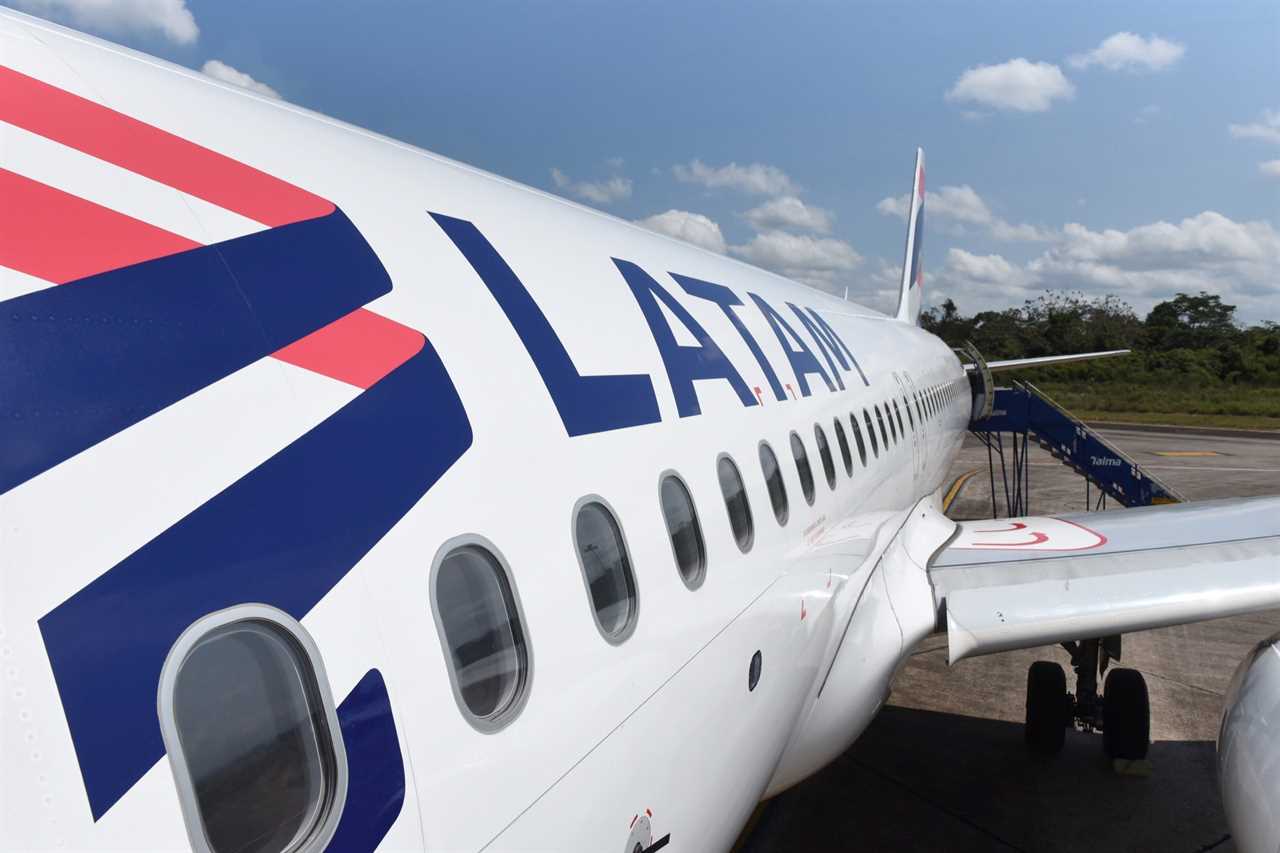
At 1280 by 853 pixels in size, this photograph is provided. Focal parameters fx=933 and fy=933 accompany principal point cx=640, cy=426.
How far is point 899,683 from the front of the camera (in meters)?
8.78

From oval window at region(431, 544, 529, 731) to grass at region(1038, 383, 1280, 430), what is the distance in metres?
44.4

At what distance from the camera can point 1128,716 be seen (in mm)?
6793

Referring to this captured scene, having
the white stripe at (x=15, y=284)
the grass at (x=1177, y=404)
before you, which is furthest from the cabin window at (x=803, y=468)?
the grass at (x=1177, y=404)

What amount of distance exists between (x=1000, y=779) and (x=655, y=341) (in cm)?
510

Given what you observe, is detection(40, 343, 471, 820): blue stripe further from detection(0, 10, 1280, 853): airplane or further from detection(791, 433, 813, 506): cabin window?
detection(791, 433, 813, 506): cabin window

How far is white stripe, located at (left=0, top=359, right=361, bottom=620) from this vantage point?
47.1 inches

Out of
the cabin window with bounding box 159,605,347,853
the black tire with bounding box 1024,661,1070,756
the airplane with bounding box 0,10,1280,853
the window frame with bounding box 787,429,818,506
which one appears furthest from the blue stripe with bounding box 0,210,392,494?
the black tire with bounding box 1024,661,1070,756

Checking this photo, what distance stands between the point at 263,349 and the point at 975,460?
97.6ft

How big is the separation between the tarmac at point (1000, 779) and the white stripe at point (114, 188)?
5.26 m

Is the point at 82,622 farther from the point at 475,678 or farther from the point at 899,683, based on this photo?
the point at 899,683

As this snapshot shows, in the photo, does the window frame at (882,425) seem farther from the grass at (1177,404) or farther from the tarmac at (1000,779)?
the grass at (1177,404)

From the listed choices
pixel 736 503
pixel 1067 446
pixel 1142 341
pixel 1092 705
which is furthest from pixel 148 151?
pixel 1142 341

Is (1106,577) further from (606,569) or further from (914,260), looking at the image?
(914,260)

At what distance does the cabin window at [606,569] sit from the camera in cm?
Answer: 242
